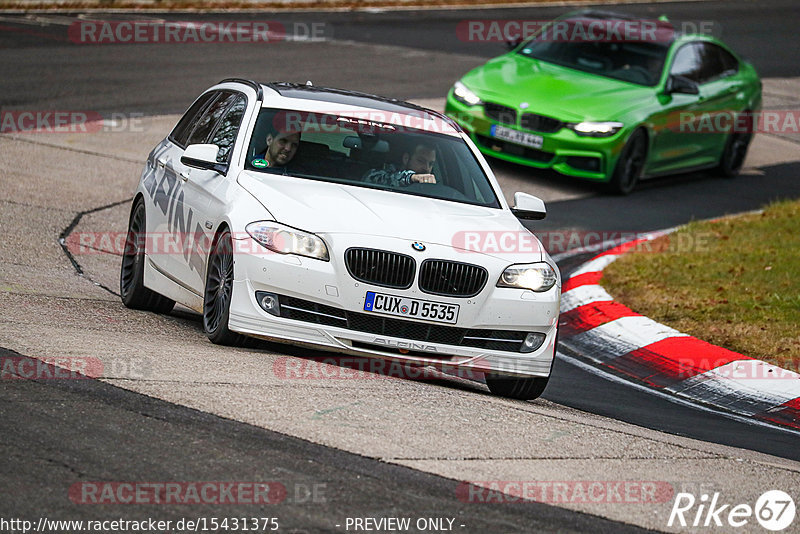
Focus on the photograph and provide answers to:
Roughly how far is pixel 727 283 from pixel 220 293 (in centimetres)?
539

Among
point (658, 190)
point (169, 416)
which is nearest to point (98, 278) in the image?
point (169, 416)

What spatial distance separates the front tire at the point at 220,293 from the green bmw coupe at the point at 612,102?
7.88 m

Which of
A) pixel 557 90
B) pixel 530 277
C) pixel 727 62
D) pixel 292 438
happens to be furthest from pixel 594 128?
pixel 292 438

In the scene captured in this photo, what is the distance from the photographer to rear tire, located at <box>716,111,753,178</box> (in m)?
17.5

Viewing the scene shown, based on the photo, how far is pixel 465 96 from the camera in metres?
15.6

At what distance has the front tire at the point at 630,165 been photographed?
15.2 m

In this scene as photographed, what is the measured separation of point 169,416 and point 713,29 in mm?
28065

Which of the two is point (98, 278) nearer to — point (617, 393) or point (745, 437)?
point (617, 393)
